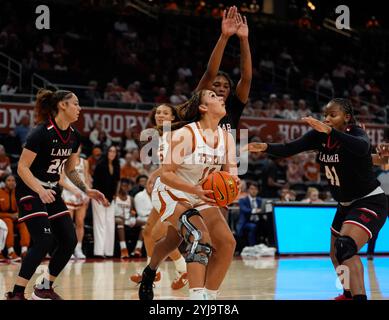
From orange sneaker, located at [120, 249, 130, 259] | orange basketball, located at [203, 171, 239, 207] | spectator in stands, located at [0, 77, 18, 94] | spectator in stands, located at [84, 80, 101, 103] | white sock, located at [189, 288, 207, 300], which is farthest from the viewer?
spectator in stands, located at [84, 80, 101, 103]

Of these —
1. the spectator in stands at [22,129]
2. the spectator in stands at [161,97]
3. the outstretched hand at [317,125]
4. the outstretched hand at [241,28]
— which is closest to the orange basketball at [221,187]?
the outstretched hand at [317,125]

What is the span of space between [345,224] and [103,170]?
727 centimetres

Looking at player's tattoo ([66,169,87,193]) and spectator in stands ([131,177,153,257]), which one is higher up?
player's tattoo ([66,169,87,193])

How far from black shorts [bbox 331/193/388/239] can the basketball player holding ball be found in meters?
1.05

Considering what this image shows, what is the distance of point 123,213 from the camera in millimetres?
13195

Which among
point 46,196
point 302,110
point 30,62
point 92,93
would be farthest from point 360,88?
point 46,196

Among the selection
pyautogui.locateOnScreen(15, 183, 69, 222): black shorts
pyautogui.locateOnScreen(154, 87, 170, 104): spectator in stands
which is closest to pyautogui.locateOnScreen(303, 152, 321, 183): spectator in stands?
pyautogui.locateOnScreen(154, 87, 170, 104): spectator in stands

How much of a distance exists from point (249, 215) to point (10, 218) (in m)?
4.80

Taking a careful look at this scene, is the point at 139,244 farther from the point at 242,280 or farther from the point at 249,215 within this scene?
the point at 242,280

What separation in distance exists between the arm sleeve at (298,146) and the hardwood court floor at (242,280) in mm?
1526

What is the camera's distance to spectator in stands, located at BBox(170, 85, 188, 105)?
19.1 meters

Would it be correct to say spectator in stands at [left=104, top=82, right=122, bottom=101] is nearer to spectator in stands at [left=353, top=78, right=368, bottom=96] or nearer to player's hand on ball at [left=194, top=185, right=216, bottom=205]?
spectator in stands at [left=353, top=78, right=368, bottom=96]

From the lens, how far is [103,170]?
41.4 ft

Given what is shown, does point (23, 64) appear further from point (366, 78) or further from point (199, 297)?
point (199, 297)
